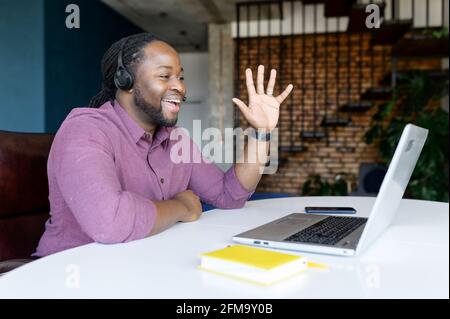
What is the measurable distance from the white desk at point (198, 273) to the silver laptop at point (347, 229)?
30 millimetres

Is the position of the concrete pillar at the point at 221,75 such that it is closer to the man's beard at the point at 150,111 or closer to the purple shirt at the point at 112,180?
the purple shirt at the point at 112,180

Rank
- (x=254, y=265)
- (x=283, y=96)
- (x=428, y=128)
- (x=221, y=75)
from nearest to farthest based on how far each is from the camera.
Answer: (x=254, y=265)
(x=283, y=96)
(x=428, y=128)
(x=221, y=75)

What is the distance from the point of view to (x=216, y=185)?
1550 mm

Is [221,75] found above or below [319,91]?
above

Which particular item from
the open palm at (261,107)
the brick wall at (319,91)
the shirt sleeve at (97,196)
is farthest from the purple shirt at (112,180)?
the brick wall at (319,91)

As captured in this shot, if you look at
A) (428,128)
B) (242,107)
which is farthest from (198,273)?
(428,128)

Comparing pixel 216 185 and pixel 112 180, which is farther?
pixel 216 185

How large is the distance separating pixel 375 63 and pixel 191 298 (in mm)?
5913

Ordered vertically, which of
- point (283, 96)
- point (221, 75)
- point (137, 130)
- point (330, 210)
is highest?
point (221, 75)

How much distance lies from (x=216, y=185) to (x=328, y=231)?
599 mm

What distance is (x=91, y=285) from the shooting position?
0.66 meters

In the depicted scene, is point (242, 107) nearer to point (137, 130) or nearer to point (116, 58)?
point (137, 130)

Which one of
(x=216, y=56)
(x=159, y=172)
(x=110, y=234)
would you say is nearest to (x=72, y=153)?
(x=110, y=234)
